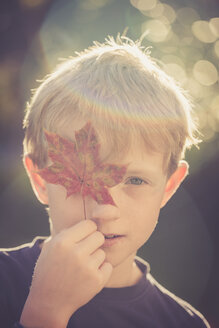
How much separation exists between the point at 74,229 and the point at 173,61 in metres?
1.96

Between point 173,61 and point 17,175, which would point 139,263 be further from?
point 173,61

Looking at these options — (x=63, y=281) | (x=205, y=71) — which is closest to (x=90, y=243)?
(x=63, y=281)

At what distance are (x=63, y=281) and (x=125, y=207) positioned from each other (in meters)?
0.32

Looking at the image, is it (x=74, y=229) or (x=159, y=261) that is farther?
(x=159, y=261)

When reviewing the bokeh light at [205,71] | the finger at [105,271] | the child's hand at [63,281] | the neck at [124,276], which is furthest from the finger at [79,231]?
the bokeh light at [205,71]

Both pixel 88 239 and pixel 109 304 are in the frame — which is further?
pixel 109 304

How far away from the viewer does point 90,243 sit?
917 millimetres

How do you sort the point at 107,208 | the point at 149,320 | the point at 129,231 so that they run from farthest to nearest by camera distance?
the point at 149,320 < the point at 129,231 < the point at 107,208

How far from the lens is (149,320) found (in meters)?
1.25

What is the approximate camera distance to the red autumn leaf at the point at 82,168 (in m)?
0.89

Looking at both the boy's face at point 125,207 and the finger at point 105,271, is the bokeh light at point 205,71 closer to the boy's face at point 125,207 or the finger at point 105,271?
the boy's face at point 125,207

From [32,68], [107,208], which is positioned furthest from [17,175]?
[107,208]

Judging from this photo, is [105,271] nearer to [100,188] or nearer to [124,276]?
[100,188]

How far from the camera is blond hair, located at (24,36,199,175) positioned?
105 cm
